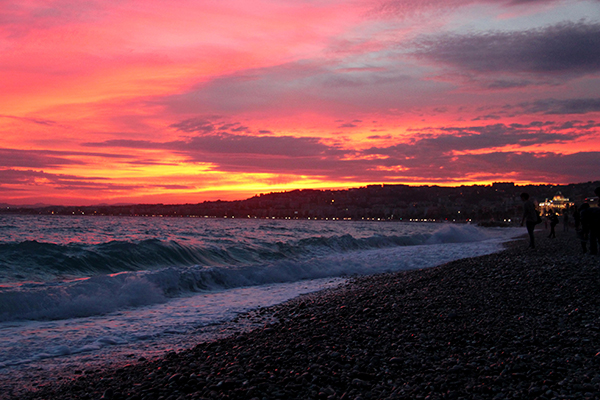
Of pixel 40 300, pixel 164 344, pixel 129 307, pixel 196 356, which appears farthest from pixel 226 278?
pixel 196 356

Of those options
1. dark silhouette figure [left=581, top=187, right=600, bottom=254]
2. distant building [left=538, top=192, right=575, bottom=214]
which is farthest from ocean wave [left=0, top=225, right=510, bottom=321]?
distant building [left=538, top=192, right=575, bottom=214]

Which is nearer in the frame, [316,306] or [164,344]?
[164,344]

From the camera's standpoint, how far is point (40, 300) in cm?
1043

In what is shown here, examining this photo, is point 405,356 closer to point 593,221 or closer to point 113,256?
point 593,221

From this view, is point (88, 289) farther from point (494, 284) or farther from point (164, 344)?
point (494, 284)

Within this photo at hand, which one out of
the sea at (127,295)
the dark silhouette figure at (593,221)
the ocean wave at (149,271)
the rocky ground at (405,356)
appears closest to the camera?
the rocky ground at (405,356)

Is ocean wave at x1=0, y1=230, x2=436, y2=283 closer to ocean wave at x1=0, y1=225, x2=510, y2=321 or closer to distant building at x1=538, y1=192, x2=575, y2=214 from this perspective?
ocean wave at x1=0, y1=225, x2=510, y2=321

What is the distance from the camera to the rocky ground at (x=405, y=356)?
13.9 feet

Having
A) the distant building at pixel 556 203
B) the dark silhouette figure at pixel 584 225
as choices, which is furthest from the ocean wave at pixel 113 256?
the distant building at pixel 556 203

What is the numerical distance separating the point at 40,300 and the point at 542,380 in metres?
11.2

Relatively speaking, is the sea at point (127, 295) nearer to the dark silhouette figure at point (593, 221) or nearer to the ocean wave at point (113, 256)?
the ocean wave at point (113, 256)

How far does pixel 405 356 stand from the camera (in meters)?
5.20

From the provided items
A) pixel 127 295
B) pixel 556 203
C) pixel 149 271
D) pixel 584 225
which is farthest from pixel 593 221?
pixel 556 203

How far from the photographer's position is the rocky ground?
13.9ft
